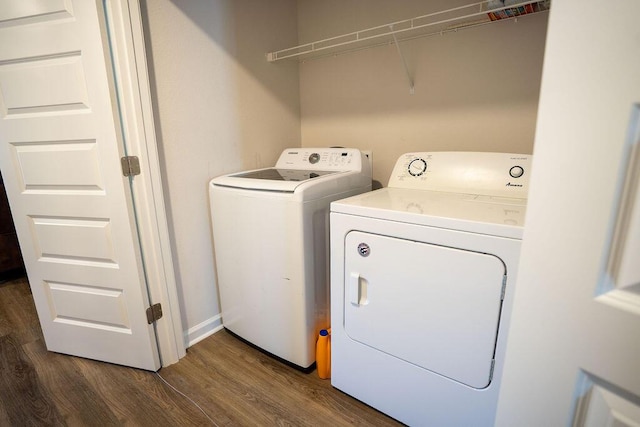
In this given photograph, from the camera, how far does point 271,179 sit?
1.66 m

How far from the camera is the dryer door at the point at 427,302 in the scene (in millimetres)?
1000

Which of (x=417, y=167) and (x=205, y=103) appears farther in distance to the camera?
(x=205, y=103)

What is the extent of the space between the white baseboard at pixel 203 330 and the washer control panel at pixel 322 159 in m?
1.07

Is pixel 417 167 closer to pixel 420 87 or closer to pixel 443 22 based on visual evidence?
pixel 420 87

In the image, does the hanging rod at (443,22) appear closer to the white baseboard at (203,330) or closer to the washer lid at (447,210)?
the washer lid at (447,210)

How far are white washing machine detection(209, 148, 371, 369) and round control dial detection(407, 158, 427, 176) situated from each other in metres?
0.29

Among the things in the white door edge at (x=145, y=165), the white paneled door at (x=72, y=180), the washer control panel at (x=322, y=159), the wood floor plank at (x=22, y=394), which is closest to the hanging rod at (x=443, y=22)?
the washer control panel at (x=322, y=159)

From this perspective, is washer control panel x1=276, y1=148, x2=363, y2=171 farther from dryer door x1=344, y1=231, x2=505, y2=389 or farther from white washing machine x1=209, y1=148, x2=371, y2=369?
dryer door x1=344, y1=231, x2=505, y2=389

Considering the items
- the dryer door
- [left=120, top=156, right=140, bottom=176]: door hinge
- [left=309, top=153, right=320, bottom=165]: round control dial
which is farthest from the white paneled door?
the dryer door

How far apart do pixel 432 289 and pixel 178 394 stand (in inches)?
50.5

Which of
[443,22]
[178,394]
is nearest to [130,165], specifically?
[178,394]

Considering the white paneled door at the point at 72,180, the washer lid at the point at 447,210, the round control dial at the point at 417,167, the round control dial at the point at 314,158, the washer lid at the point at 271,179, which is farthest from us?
the round control dial at the point at 314,158

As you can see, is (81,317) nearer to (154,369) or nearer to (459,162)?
(154,369)

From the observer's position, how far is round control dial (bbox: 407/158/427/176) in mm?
1554
